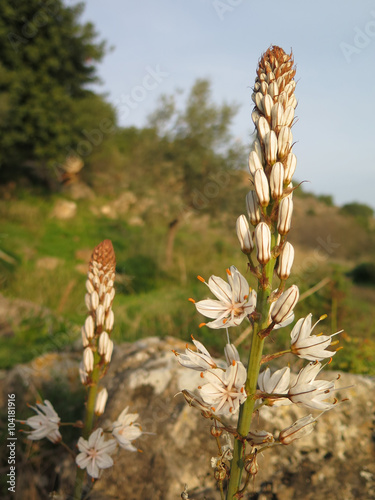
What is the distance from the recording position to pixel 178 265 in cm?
1563

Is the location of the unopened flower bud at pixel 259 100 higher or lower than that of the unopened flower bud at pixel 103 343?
higher

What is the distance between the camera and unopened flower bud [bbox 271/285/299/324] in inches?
57.6

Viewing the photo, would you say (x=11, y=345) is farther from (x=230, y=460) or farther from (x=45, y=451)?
(x=230, y=460)

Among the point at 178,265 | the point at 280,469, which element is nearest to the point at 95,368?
the point at 280,469

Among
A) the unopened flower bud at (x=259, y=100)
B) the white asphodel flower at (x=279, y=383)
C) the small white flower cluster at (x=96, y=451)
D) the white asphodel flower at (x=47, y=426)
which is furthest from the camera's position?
the white asphodel flower at (x=47, y=426)

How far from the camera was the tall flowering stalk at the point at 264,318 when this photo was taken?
148 centimetres

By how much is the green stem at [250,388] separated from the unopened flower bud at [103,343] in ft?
3.02

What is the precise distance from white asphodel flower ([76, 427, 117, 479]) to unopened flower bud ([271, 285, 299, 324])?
1232 millimetres

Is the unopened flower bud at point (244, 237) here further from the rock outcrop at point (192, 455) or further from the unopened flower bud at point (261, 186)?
the rock outcrop at point (192, 455)

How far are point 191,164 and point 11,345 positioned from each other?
1091cm

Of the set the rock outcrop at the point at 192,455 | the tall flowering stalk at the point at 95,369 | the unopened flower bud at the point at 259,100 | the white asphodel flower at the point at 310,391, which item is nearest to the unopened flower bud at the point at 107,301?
the tall flowering stalk at the point at 95,369

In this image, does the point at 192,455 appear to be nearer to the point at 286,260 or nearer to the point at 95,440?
the point at 95,440

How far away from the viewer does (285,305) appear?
147cm

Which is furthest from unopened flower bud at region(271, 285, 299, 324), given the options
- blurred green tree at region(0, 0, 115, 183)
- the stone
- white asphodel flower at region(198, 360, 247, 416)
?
the stone
